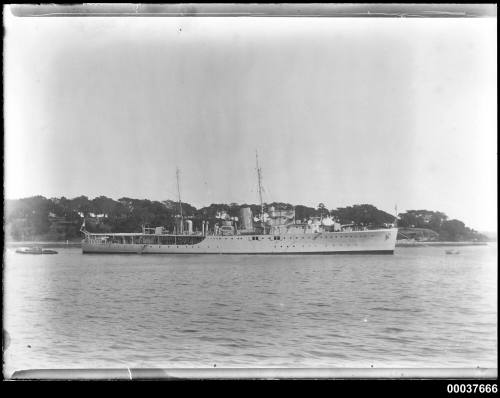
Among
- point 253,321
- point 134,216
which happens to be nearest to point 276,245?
point 134,216

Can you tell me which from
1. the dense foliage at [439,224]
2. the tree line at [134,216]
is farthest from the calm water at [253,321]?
the tree line at [134,216]

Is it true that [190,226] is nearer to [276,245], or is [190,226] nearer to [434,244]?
[434,244]

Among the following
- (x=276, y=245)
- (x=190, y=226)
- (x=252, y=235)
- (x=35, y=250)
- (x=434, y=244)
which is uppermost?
(x=190, y=226)

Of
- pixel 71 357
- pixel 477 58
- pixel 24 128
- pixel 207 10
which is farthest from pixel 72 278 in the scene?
pixel 477 58

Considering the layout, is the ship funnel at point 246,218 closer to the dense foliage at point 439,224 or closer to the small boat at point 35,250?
the dense foliage at point 439,224

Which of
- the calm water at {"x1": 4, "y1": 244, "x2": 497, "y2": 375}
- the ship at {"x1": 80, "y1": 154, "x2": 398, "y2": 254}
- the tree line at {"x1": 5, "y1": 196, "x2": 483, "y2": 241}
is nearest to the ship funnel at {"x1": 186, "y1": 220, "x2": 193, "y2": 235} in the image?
the ship at {"x1": 80, "y1": 154, "x2": 398, "y2": 254}

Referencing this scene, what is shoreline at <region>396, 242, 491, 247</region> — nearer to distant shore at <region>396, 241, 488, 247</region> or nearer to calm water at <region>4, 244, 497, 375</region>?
distant shore at <region>396, 241, 488, 247</region>
